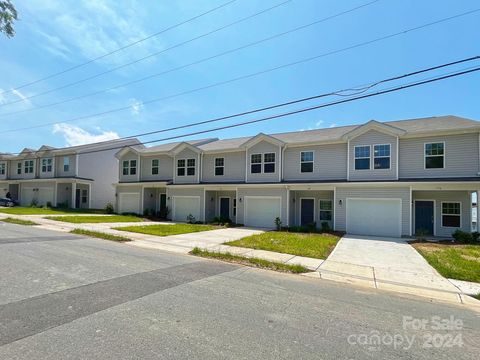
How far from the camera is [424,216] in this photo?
688 inches

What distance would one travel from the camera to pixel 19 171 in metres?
36.7

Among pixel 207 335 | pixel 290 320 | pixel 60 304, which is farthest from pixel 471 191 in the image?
pixel 60 304

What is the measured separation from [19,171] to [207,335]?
42793mm

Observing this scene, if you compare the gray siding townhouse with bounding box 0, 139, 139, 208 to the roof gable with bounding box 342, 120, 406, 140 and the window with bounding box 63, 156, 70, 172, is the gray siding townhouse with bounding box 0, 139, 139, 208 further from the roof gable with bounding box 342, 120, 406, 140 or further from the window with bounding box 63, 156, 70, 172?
the roof gable with bounding box 342, 120, 406, 140

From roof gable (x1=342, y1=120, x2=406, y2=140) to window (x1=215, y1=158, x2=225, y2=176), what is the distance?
Result: 367 inches

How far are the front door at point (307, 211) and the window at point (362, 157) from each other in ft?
13.4

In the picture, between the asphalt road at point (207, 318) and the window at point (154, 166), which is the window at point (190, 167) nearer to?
the window at point (154, 166)

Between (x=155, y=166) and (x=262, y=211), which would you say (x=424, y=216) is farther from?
(x=155, y=166)

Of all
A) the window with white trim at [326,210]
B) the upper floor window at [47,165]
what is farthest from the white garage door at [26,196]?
the window with white trim at [326,210]

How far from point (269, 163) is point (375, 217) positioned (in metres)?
7.67

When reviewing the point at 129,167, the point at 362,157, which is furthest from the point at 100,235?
the point at 129,167

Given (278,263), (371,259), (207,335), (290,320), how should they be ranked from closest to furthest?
(207,335), (290,320), (278,263), (371,259)

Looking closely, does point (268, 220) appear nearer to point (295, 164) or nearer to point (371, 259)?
point (295, 164)

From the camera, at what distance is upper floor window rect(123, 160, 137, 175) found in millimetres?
27844
